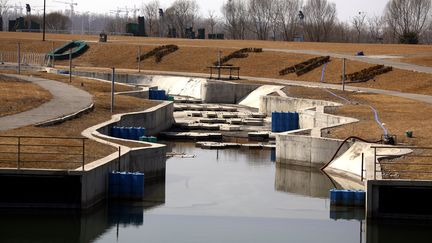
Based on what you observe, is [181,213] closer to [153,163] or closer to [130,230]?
[130,230]

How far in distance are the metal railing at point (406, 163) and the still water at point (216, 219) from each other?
2031mm

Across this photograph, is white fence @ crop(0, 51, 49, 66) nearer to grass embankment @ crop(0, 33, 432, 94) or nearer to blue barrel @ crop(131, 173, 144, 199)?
grass embankment @ crop(0, 33, 432, 94)

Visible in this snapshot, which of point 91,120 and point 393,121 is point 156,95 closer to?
point 91,120

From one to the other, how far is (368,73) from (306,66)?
918 centimetres

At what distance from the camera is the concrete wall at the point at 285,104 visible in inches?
2440

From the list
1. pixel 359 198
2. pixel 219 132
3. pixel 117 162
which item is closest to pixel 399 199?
pixel 359 198

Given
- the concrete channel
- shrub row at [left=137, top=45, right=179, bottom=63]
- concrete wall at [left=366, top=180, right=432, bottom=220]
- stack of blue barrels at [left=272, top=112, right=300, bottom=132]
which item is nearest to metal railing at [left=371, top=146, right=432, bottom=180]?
the concrete channel

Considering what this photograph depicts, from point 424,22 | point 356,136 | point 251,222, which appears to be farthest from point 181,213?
point 424,22

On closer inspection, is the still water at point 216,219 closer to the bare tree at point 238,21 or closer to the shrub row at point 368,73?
the shrub row at point 368,73

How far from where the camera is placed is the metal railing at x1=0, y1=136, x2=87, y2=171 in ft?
109

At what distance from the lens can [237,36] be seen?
194m

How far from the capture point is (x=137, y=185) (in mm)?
35094

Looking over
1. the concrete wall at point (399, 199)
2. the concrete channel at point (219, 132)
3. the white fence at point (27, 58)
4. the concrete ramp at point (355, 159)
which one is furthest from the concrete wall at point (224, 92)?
the concrete wall at point (399, 199)

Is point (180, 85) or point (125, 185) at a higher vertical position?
point (180, 85)
